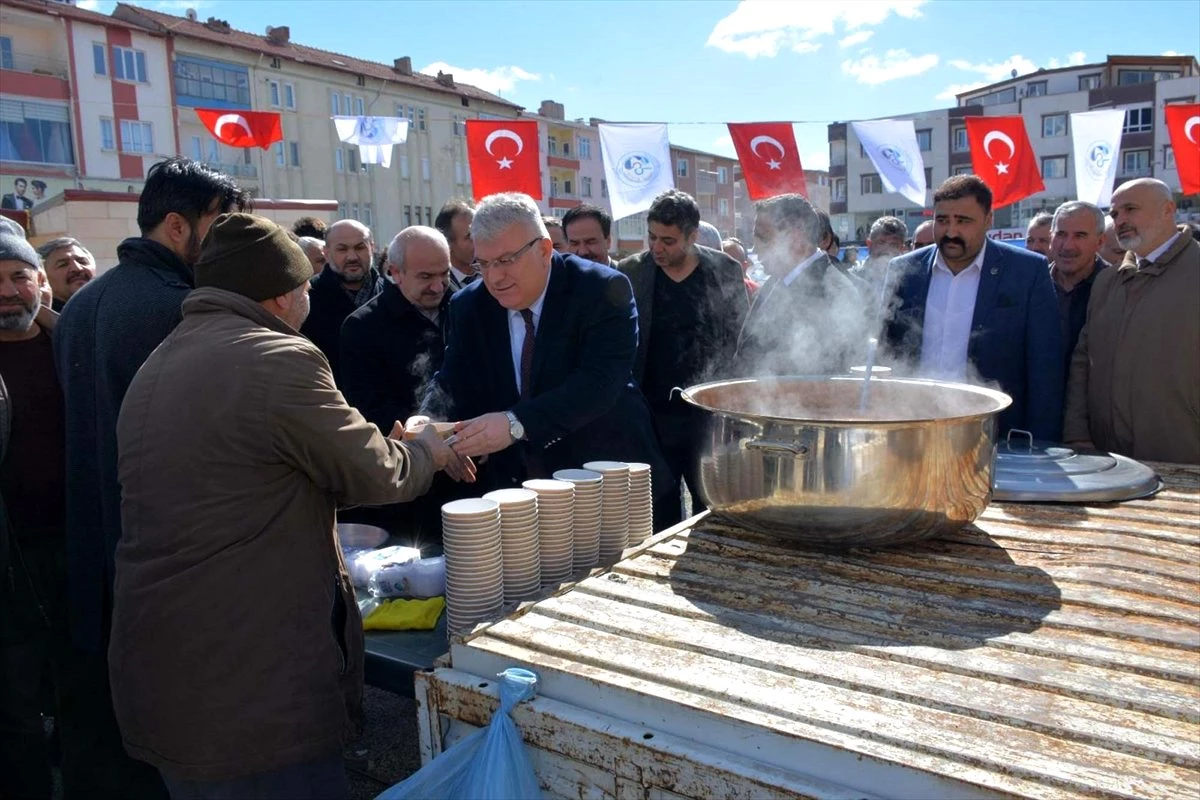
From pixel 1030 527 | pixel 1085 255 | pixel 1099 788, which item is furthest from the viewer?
pixel 1085 255

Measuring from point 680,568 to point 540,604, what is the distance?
1.12ft

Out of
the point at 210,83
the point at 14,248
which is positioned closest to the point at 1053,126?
the point at 210,83

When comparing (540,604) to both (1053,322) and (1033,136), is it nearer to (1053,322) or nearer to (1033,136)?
(1053,322)

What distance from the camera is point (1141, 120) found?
132 feet

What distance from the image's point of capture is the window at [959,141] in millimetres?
45250

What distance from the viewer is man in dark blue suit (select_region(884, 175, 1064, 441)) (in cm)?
311

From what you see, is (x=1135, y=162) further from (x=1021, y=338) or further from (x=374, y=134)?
(x=1021, y=338)

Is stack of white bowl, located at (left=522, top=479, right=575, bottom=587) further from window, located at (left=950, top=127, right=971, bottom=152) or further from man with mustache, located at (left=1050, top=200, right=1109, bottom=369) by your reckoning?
window, located at (left=950, top=127, right=971, bottom=152)

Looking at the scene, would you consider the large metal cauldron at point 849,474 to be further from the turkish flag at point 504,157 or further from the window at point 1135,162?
the window at point 1135,162

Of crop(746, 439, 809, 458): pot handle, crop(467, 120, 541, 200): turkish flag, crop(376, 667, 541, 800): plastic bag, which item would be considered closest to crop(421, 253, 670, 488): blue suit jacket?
crop(746, 439, 809, 458): pot handle

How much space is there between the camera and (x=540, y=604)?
5.56 feet

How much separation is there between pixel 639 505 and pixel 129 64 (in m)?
32.7

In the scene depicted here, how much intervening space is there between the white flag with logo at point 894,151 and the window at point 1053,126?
39.5m

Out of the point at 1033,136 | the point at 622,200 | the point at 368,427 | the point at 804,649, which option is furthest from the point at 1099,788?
the point at 1033,136
